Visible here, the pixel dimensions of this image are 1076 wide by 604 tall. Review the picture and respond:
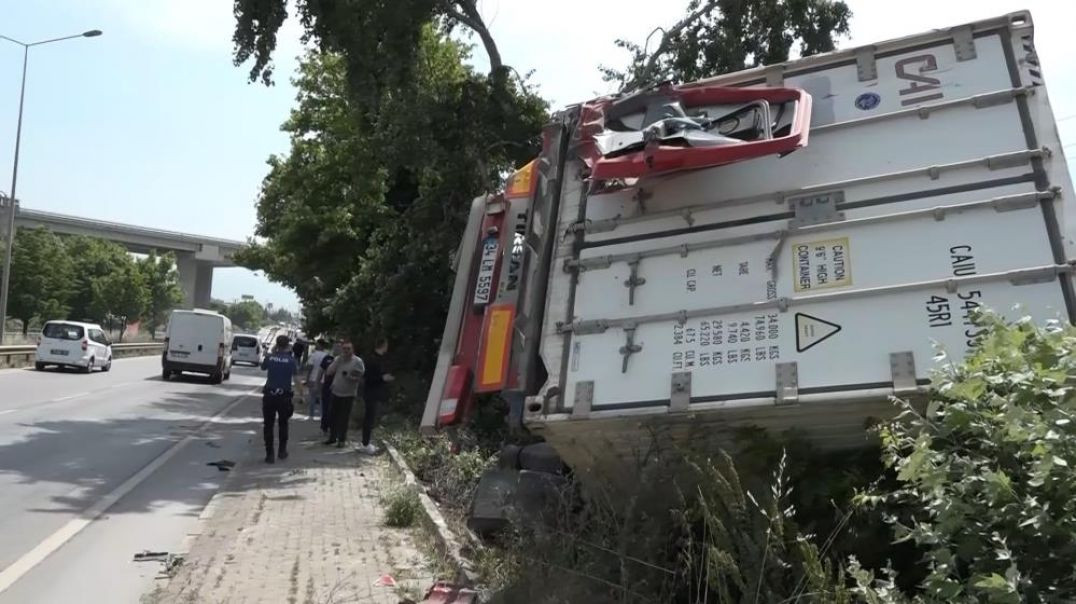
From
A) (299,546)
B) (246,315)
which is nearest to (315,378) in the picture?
(299,546)

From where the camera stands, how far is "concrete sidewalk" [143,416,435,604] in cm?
593

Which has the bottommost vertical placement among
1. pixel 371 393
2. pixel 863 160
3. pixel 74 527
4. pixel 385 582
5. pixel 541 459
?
pixel 385 582

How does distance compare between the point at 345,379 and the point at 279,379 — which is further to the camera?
the point at 345,379

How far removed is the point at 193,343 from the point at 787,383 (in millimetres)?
30740

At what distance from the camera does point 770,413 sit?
4.50 meters

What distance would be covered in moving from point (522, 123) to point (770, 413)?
12.4 meters

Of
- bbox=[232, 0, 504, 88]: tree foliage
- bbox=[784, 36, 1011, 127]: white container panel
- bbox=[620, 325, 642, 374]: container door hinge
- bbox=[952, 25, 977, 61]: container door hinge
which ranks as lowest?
bbox=[620, 325, 642, 374]: container door hinge

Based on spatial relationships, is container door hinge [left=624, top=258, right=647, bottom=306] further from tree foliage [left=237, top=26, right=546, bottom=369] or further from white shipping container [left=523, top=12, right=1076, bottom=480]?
tree foliage [left=237, top=26, right=546, bottom=369]

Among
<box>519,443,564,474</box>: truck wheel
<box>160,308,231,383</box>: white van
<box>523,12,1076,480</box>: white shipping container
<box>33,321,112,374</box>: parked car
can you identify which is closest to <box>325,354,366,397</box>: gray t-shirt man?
<box>519,443,564,474</box>: truck wheel

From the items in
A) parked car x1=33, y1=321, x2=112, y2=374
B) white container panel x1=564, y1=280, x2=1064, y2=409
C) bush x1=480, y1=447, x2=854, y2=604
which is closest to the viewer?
bush x1=480, y1=447, x2=854, y2=604

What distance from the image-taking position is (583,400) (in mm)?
5008

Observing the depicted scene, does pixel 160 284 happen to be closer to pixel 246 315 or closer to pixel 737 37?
pixel 737 37

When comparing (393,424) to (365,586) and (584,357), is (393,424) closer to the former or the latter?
(365,586)

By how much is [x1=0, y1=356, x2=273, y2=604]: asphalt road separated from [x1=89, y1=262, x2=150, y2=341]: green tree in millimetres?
51061
